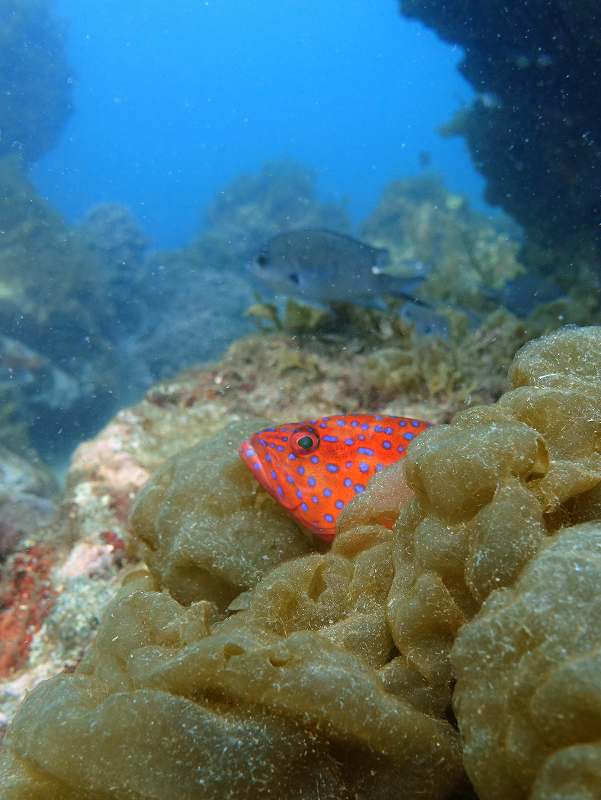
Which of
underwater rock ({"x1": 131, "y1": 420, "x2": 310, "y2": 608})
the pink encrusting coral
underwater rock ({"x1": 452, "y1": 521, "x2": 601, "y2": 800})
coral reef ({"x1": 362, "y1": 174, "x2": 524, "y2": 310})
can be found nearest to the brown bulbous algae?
underwater rock ({"x1": 452, "y1": 521, "x2": 601, "y2": 800})

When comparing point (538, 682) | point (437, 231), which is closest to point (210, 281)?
point (437, 231)

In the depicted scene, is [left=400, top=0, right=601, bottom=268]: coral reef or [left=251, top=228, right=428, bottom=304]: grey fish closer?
[left=251, top=228, right=428, bottom=304]: grey fish

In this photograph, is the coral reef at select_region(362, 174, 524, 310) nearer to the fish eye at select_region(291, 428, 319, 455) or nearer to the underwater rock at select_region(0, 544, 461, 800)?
the fish eye at select_region(291, 428, 319, 455)

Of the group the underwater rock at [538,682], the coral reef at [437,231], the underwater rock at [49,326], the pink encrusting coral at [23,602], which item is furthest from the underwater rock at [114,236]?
the underwater rock at [538,682]

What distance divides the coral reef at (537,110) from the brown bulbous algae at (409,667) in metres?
7.96

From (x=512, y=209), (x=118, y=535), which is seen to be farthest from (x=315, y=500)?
(x=512, y=209)

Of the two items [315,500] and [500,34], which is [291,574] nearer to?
[315,500]

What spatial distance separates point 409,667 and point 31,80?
4138 cm

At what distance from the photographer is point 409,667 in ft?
6.02

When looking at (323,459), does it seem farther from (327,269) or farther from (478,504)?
(327,269)

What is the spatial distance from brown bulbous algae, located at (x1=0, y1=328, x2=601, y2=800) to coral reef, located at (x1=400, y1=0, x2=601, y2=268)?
7.96 m

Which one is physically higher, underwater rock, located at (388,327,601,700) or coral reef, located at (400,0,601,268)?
coral reef, located at (400,0,601,268)

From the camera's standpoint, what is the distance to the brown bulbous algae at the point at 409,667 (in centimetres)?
133

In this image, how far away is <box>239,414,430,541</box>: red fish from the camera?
9.95 ft
